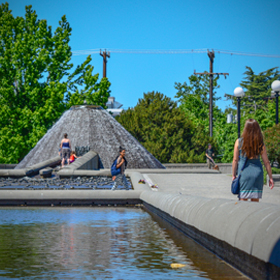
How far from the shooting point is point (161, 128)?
48.5m

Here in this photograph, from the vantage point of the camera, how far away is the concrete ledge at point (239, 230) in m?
5.11

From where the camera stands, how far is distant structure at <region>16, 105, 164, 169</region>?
122 feet

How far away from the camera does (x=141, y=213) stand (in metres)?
12.5

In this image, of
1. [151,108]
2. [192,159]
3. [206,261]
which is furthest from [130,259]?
[151,108]

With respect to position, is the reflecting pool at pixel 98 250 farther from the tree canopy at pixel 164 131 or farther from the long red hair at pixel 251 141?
the tree canopy at pixel 164 131

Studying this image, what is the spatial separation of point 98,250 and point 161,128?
1622 inches

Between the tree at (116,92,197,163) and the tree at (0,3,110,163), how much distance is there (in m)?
3.86

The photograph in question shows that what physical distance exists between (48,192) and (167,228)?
15.6 ft

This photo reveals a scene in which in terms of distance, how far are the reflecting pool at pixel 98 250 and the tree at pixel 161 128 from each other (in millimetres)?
34791

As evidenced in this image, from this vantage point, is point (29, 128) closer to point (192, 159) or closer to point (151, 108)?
point (151, 108)

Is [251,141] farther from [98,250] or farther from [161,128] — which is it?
[161,128]

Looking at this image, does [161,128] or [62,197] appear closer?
[62,197]

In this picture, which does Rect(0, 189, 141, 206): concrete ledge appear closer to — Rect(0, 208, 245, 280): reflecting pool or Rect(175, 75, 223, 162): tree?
Rect(0, 208, 245, 280): reflecting pool

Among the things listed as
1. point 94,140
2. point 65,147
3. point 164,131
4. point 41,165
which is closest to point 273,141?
point 65,147
